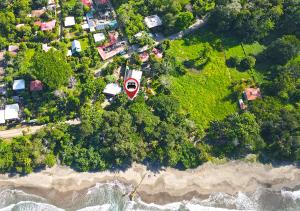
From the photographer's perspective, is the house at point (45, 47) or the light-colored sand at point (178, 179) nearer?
the light-colored sand at point (178, 179)

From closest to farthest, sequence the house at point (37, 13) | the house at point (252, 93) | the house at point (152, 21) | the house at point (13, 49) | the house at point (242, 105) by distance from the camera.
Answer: the house at point (242, 105), the house at point (252, 93), the house at point (13, 49), the house at point (152, 21), the house at point (37, 13)

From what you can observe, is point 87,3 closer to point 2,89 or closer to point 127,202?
point 2,89

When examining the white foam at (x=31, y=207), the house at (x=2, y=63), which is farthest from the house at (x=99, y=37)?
the white foam at (x=31, y=207)

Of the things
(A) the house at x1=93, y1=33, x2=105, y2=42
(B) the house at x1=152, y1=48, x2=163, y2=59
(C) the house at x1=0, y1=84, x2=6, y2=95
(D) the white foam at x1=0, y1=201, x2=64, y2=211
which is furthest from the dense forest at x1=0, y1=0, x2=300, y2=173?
(D) the white foam at x1=0, y1=201, x2=64, y2=211

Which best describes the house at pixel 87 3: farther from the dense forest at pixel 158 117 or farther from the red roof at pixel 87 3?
the dense forest at pixel 158 117

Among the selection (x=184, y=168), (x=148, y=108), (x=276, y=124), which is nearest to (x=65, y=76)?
(x=148, y=108)

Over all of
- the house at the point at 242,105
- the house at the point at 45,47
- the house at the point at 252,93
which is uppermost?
the house at the point at 45,47
